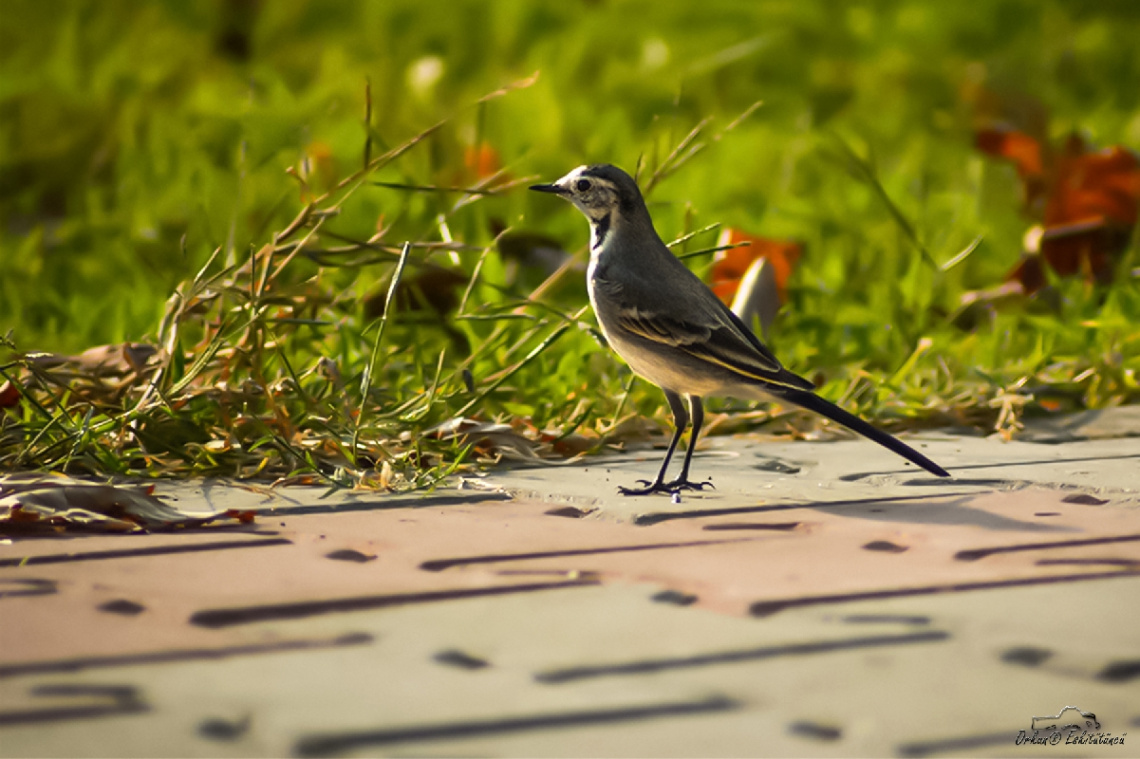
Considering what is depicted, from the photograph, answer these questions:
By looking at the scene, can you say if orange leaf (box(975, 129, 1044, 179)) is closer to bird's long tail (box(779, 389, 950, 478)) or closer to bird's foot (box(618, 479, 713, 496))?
bird's long tail (box(779, 389, 950, 478))

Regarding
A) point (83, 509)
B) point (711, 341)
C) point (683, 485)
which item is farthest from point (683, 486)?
point (83, 509)

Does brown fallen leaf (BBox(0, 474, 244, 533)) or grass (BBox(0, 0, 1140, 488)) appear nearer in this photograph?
brown fallen leaf (BBox(0, 474, 244, 533))

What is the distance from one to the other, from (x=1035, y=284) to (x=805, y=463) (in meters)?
1.94

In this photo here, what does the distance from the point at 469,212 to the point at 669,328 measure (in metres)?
2.08

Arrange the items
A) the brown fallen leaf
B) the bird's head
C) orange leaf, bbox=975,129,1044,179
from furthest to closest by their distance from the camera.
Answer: orange leaf, bbox=975,129,1044,179 → the bird's head → the brown fallen leaf

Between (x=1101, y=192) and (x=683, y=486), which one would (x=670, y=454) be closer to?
(x=683, y=486)

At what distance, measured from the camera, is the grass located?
3.39 metres

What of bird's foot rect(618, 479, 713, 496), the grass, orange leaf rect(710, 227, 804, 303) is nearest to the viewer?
bird's foot rect(618, 479, 713, 496)

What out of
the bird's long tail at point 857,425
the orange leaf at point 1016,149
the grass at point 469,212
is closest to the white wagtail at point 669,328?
the bird's long tail at point 857,425

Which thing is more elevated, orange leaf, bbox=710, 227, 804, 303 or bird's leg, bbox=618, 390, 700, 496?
orange leaf, bbox=710, 227, 804, 303

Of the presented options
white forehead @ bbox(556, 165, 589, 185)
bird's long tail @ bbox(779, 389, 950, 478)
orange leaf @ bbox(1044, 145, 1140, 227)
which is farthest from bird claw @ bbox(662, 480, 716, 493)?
orange leaf @ bbox(1044, 145, 1140, 227)

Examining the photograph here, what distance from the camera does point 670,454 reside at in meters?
3.24

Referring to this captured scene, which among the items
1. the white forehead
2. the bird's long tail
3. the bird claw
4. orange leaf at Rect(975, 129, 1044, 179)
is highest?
the white forehead

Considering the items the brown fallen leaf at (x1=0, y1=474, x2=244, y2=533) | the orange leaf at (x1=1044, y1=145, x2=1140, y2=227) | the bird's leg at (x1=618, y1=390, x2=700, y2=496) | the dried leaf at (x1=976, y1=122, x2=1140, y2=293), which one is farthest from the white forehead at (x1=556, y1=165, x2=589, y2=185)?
the orange leaf at (x1=1044, y1=145, x2=1140, y2=227)
